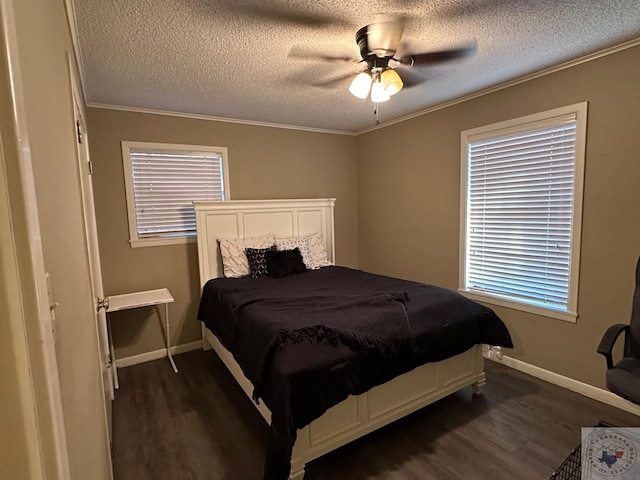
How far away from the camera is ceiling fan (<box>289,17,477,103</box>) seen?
1.92m

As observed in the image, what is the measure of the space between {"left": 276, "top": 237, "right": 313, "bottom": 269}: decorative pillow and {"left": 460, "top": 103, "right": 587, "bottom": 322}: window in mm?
1642

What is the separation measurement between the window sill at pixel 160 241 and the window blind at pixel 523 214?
2.91m

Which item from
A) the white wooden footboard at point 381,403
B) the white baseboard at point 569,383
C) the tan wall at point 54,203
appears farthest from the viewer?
the white baseboard at point 569,383

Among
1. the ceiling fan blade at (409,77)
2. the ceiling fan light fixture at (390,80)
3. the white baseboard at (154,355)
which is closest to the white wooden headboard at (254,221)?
the white baseboard at (154,355)

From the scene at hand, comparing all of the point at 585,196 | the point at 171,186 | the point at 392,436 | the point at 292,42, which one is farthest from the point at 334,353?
the point at 171,186

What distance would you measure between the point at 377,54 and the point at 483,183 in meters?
1.77

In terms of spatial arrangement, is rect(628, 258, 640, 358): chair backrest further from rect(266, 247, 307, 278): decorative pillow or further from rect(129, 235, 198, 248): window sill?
rect(129, 235, 198, 248): window sill

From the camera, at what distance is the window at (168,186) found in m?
3.29

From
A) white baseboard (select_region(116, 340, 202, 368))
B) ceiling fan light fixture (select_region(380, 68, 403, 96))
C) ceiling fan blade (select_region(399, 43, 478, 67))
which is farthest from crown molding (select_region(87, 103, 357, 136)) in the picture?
white baseboard (select_region(116, 340, 202, 368))

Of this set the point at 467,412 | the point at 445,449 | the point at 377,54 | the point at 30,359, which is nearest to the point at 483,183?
the point at 377,54

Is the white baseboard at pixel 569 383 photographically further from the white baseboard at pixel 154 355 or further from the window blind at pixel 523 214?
the white baseboard at pixel 154 355

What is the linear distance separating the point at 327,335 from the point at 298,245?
6.45 feet

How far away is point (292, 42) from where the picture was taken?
2074mm

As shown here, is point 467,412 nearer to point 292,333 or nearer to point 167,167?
point 292,333
